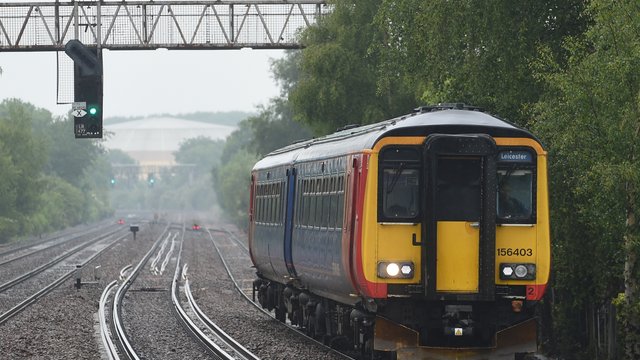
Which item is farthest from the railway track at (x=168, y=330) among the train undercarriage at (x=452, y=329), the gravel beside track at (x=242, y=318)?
the train undercarriage at (x=452, y=329)

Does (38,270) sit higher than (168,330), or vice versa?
(38,270)

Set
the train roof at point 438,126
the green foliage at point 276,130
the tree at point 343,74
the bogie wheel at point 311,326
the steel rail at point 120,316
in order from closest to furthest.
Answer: the train roof at point 438,126
the steel rail at point 120,316
the bogie wheel at point 311,326
the tree at point 343,74
the green foliage at point 276,130

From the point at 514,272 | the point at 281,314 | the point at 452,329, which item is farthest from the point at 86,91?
the point at 514,272

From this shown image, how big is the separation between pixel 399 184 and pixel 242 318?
12.7 meters

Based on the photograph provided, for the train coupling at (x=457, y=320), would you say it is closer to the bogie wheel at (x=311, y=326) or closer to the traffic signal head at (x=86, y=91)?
the bogie wheel at (x=311, y=326)

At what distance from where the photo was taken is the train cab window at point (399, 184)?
16.8 metres

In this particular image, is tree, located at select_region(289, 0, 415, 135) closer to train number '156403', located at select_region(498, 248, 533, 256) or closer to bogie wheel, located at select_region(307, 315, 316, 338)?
bogie wheel, located at select_region(307, 315, 316, 338)

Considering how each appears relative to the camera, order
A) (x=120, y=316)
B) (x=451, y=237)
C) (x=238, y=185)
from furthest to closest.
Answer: (x=238, y=185) → (x=120, y=316) → (x=451, y=237)

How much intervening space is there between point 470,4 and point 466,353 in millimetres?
7656

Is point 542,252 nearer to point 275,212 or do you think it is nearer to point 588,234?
point 588,234

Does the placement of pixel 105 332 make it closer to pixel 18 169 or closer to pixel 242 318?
pixel 242 318

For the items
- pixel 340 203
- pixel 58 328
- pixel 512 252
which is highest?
pixel 340 203

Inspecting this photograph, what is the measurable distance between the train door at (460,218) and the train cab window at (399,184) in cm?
20

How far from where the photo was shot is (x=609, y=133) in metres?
17.0
